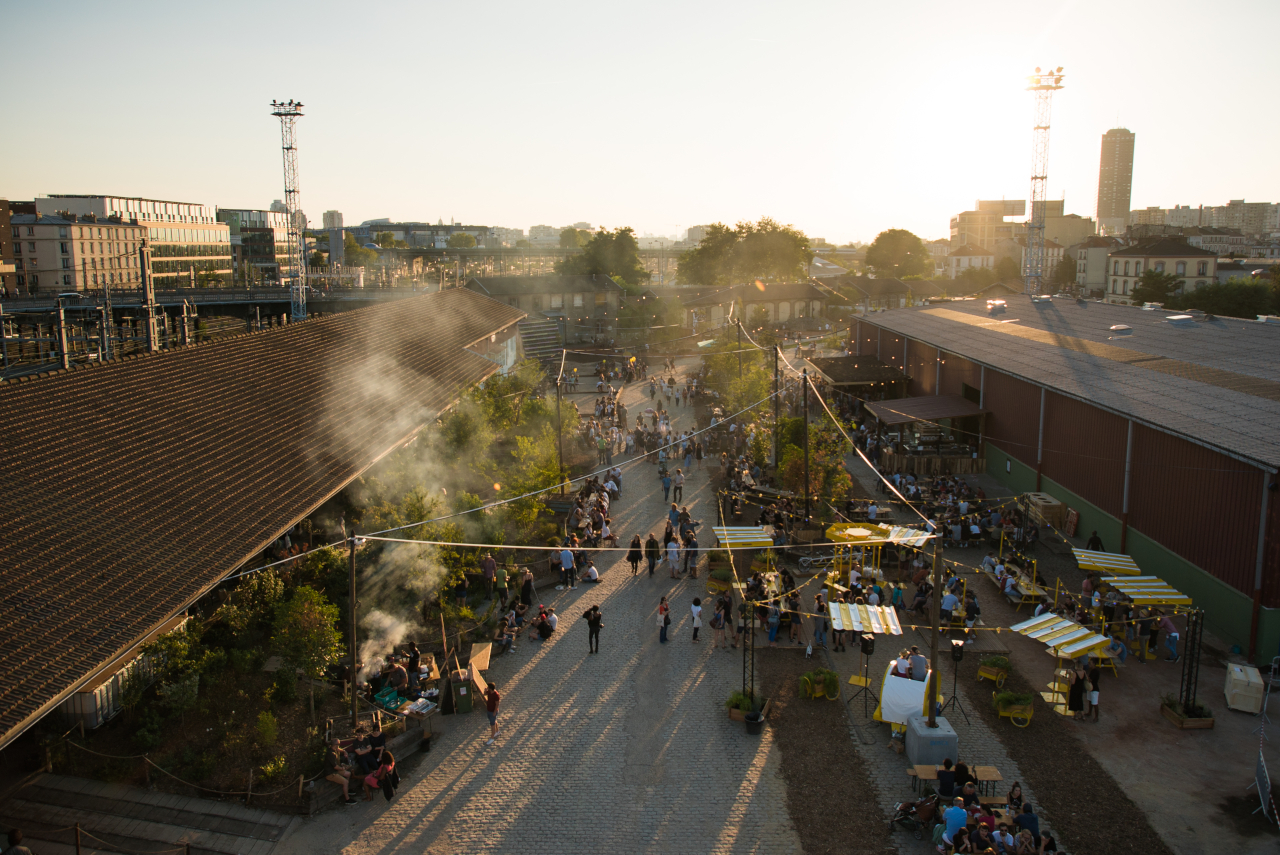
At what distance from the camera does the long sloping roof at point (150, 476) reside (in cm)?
862

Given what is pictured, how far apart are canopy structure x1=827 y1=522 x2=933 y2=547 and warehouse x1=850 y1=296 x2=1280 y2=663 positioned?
5205 mm

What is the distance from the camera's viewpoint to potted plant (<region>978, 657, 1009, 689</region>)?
14.1m

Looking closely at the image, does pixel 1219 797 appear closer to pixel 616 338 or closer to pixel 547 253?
pixel 616 338

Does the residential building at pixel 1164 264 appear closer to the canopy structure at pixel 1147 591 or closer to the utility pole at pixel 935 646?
the canopy structure at pixel 1147 591

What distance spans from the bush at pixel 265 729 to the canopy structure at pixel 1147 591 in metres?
14.6

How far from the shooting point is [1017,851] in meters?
9.55

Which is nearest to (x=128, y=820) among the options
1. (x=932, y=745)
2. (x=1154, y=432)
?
(x=932, y=745)

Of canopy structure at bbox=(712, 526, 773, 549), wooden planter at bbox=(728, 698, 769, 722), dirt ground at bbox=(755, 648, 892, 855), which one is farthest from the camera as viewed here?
canopy structure at bbox=(712, 526, 773, 549)

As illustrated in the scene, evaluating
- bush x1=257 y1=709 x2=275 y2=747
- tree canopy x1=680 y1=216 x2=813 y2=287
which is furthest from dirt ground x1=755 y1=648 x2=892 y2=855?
tree canopy x1=680 y1=216 x2=813 y2=287

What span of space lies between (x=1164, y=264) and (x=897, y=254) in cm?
4132

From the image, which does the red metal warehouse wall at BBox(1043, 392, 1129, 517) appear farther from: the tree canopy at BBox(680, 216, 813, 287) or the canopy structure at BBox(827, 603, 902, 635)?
the tree canopy at BBox(680, 216, 813, 287)

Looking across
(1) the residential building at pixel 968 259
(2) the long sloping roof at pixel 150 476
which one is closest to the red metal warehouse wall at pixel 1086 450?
(2) the long sloping roof at pixel 150 476

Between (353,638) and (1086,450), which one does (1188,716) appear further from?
(353,638)

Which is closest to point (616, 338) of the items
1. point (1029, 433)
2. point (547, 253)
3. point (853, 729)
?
point (1029, 433)
